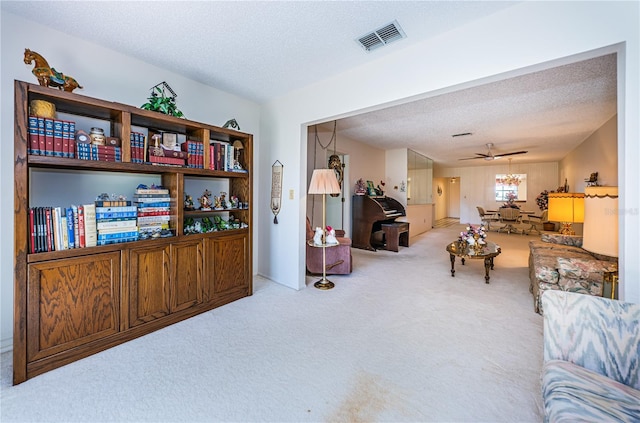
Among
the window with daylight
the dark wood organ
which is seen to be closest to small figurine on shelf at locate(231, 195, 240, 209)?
the dark wood organ

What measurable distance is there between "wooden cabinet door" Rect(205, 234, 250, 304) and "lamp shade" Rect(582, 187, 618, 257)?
3020 millimetres

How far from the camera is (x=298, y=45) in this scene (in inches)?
91.9

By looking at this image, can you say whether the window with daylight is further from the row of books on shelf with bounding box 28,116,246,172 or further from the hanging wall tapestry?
the row of books on shelf with bounding box 28,116,246,172

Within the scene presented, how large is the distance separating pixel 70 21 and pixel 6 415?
2.74 meters

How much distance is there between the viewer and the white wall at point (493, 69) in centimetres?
145

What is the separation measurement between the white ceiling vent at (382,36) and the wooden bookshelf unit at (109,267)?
1616 millimetres

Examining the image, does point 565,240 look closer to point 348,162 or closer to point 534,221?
point 348,162

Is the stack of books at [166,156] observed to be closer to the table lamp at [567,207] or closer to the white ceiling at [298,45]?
the white ceiling at [298,45]

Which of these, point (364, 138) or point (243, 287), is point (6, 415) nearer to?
point (243, 287)

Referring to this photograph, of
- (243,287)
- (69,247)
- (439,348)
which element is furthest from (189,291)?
(439,348)

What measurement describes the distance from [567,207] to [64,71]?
5628 mm

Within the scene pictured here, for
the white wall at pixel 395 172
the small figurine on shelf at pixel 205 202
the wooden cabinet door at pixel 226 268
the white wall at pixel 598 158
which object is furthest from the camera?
the white wall at pixel 395 172

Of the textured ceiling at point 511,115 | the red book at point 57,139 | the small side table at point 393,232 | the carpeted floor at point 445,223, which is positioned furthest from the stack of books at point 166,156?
the carpeted floor at point 445,223

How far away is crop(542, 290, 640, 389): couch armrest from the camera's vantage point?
1169 millimetres
